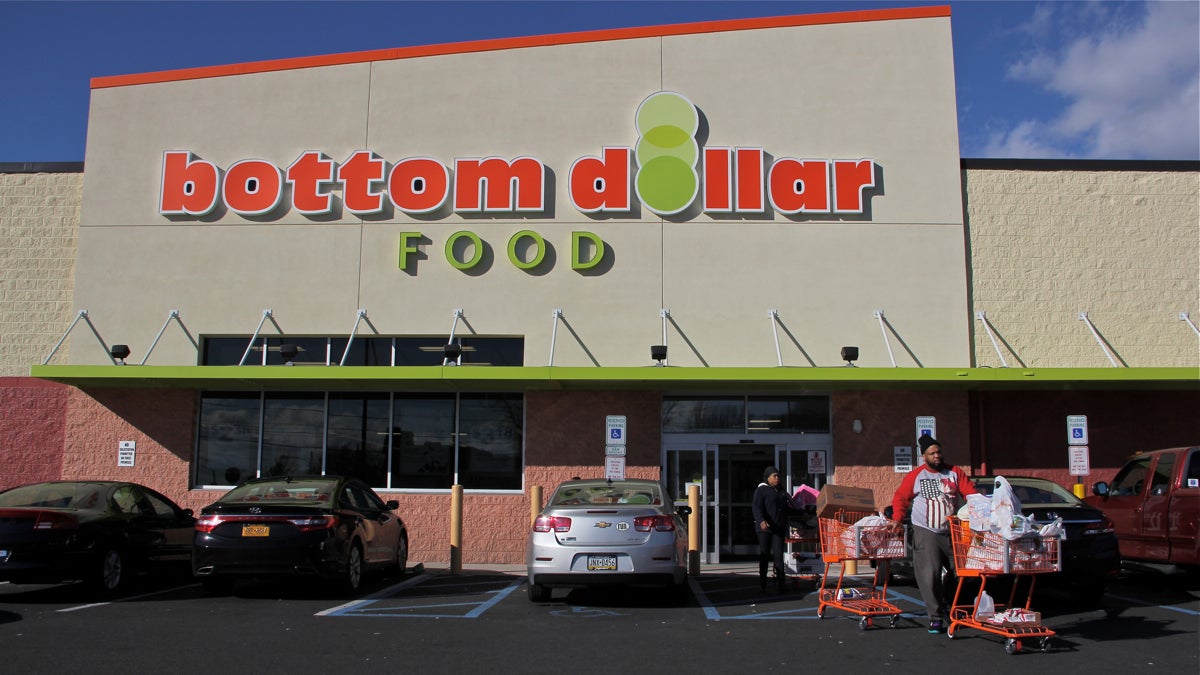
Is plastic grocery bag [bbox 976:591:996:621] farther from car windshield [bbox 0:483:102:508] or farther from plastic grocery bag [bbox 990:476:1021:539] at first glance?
car windshield [bbox 0:483:102:508]

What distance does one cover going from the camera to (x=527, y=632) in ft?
29.5

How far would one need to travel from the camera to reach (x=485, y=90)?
18.2 m

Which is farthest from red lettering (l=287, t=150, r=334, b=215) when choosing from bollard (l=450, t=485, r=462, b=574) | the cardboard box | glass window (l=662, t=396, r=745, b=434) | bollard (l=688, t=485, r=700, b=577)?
the cardboard box

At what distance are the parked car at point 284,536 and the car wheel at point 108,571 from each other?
3.48ft

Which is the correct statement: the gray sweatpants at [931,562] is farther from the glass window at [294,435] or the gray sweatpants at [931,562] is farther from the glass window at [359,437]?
the glass window at [294,435]

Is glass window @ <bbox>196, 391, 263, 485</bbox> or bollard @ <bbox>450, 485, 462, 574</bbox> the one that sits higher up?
glass window @ <bbox>196, 391, 263, 485</bbox>

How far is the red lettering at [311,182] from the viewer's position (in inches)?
704

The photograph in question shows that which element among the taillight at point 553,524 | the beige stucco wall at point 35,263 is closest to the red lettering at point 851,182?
the taillight at point 553,524

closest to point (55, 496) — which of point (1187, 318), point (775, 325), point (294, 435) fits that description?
point (294, 435)

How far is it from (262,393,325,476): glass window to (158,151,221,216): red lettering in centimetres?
403

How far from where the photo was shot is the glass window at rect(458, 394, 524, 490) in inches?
667

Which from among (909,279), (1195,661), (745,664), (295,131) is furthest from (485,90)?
(1195,661)

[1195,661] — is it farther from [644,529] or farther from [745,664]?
[644,529]

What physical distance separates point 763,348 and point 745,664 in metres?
9.76
